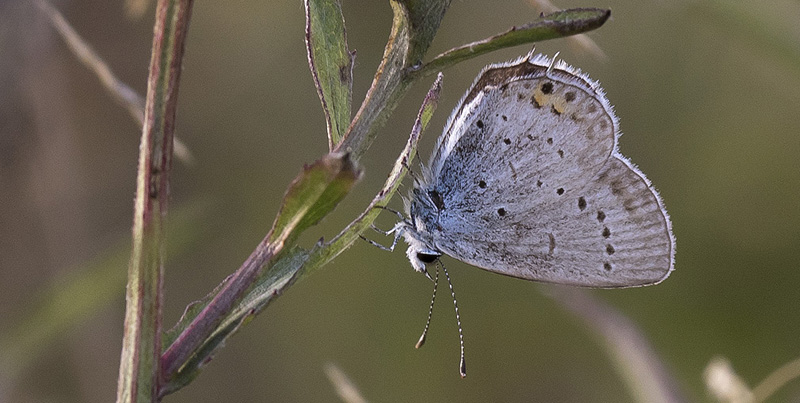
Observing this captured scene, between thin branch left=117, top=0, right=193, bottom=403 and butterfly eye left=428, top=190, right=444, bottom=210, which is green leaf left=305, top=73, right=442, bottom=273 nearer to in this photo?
thin branch left=117, top=0, right=193, bottom=403

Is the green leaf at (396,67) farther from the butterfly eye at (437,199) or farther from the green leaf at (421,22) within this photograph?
the butterfly eye at (437,199)

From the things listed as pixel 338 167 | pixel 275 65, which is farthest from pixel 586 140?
pixel 275 65

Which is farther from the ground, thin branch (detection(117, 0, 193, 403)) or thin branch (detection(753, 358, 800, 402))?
thin branch (detection(117, 0, 193, 403))

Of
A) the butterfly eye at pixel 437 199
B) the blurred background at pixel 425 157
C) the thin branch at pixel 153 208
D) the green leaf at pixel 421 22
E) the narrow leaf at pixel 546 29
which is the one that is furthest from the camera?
the blurred background at pixel 425 157

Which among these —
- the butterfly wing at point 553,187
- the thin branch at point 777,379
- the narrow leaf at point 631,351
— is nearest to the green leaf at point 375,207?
the butterfly wing at point 553,187

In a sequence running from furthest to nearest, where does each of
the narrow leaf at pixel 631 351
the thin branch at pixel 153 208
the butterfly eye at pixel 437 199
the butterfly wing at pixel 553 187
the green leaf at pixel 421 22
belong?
the butterfly eye at pixel 437 199 < the butterfly wing at pixel 553 187 < the narrow leaf at pixel 631 351 < the green leaf at pixel 421 22 < the thin branch at pixel 153 208

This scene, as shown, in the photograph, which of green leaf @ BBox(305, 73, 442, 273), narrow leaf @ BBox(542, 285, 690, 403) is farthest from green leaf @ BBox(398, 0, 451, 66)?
narrow leaf @ BBox(542, 285, 690, 403)

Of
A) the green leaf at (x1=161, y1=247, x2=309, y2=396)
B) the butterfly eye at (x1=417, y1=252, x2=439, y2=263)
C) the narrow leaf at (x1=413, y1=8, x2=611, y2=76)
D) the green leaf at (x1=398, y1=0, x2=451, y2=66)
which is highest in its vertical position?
the green leaf at (x1=398, y1=0, x2=451, y2=66)
